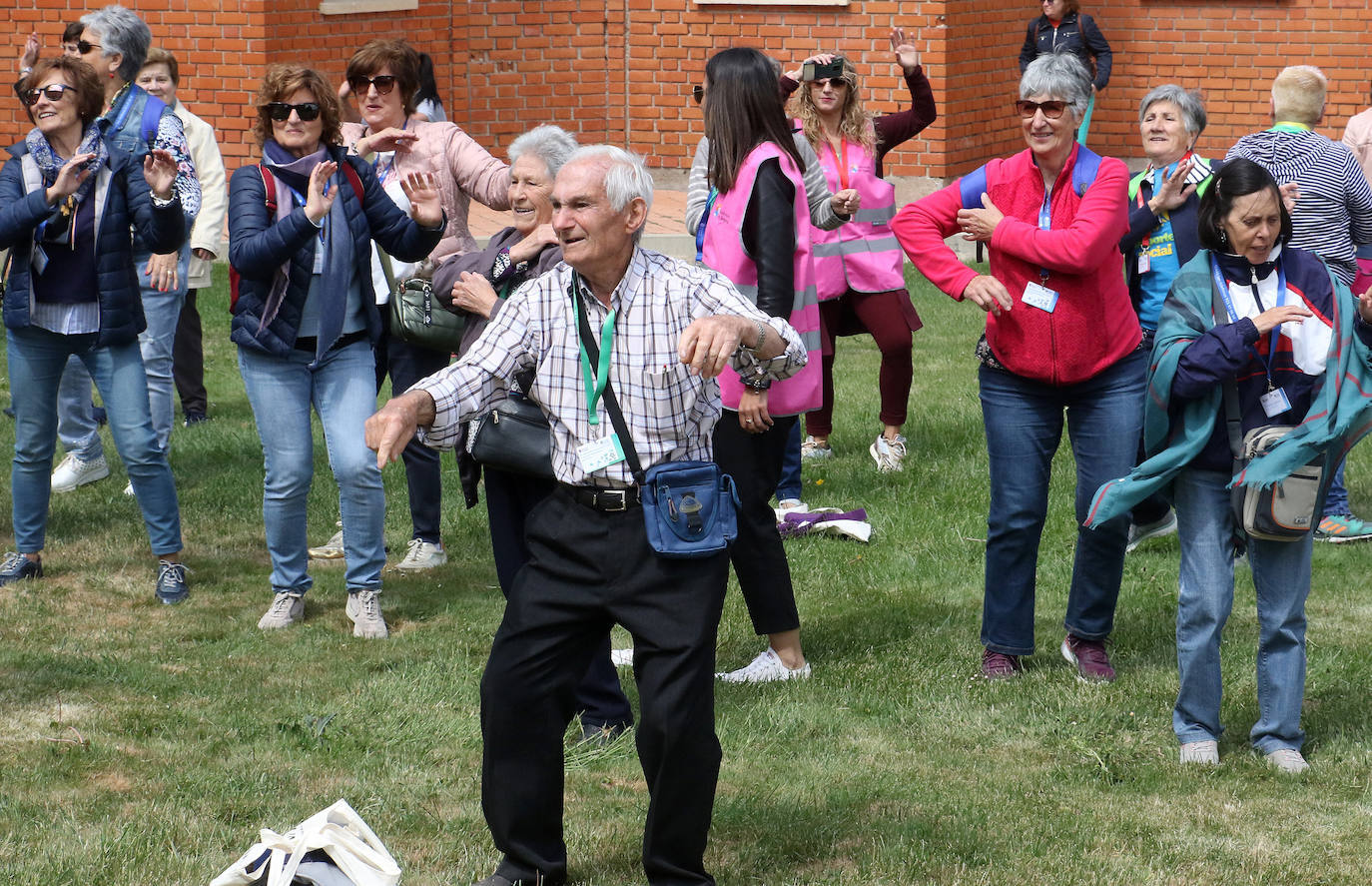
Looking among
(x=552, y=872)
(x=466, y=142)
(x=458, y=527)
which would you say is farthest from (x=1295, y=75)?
(x=552, y=872)

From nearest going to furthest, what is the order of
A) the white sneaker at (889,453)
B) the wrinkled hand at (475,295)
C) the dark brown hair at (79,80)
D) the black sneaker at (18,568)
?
the wrinkled hand at (475,295) → the dark brown hair at (79,80) → the black sneaker at (18,568) → the white sneaker at (889,453)

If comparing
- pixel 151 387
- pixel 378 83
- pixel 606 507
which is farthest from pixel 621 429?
pixel 151 387

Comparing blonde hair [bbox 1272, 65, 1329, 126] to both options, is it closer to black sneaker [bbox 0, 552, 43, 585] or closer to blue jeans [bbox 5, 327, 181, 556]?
blue jeans [bbox 5, 327, 181, 556]

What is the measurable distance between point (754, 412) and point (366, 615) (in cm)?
215

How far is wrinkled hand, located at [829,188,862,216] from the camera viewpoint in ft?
22.0

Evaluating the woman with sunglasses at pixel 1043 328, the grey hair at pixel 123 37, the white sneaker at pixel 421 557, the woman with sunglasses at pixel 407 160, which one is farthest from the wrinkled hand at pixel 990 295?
the grey hair at pixel 123 37

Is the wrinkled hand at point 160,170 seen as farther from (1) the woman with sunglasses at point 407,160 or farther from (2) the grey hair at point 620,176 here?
(2) the grey hair at point 620,176

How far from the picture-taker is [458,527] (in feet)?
27.3

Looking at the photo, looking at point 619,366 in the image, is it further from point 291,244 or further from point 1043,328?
point 291,244

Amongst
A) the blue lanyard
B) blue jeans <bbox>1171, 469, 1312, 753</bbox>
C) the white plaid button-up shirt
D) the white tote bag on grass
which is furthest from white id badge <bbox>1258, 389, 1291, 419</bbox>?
the white tote bag on grass

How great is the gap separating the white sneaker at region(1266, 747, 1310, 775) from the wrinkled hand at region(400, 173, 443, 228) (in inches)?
138

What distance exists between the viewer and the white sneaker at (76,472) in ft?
29.6

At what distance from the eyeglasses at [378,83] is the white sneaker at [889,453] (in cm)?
366

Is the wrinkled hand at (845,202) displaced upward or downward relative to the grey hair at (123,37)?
downward
